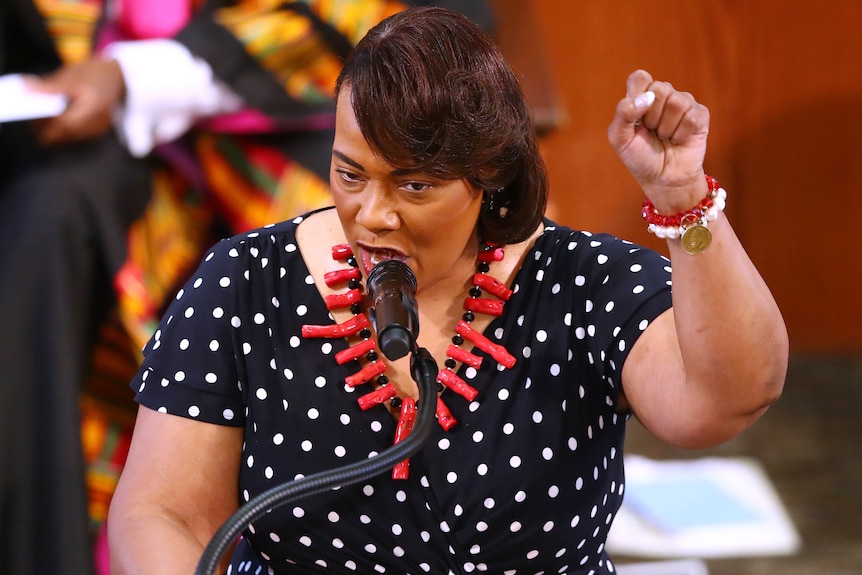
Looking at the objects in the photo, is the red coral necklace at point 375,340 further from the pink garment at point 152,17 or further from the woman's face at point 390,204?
the pink garment at point 152,17

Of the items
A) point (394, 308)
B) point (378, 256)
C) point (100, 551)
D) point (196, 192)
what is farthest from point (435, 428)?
point (196, 192)

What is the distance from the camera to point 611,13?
308cm

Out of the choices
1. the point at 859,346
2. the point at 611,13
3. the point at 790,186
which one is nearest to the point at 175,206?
the point at 611,13

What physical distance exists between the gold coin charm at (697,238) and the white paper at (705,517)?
57.8 inches

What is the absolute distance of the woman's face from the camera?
44.4 inches

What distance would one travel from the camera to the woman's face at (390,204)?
113cm

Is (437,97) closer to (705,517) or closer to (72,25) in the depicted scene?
(72,25)

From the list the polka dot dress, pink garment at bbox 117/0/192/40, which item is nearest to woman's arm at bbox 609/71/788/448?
the polka dot dress

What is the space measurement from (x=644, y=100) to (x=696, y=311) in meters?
0.20

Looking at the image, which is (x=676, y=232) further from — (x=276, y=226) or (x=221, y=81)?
(x=221, y=81)

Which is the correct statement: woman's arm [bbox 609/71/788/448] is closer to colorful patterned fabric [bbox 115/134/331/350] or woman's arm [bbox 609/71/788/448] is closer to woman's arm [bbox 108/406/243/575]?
woman's arm [bbox 108/406/243/575]

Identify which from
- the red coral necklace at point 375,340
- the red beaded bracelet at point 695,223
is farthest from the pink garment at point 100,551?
the red beaded bracelet at point 695,223

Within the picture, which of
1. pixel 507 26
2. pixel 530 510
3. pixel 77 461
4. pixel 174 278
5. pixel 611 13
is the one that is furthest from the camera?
pixel 611 13

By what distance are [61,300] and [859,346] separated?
7.54ft
